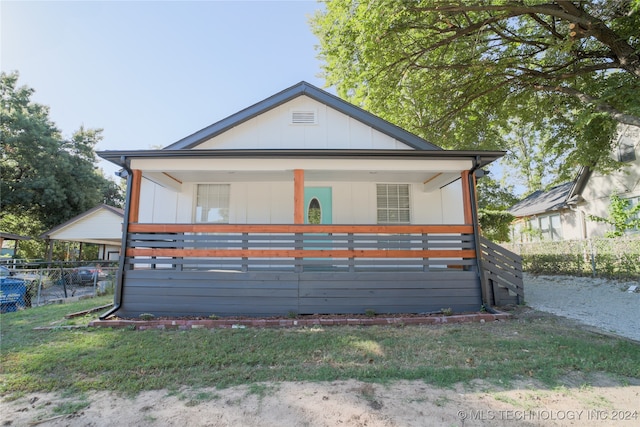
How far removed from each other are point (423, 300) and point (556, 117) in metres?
8.32

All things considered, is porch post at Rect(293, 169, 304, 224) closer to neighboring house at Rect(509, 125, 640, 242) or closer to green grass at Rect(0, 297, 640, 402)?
green grass at Rect(0, 297, 640, 402)

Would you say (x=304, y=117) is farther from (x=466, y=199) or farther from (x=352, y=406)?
(x=352, y=406)

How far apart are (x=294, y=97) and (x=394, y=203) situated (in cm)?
376

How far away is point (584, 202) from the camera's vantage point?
49.2 ft

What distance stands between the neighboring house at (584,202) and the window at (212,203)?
36.1 feet

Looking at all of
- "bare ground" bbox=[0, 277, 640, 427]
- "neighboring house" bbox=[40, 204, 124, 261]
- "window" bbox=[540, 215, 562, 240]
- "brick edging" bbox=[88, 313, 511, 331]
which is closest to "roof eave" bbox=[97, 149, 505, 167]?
"brick edging" bbox=[88, 313, 511, 331]

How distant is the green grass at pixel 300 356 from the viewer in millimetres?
3354

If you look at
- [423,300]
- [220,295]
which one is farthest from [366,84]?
[220,295]

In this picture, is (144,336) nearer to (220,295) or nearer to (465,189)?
(220,295)

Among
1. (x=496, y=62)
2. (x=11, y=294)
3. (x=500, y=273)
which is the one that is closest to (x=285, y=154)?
(x=500, y=273)

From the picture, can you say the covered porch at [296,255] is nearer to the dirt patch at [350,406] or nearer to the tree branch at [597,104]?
the dirt patch at [350,406]

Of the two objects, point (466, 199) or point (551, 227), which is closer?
point (466, 199)

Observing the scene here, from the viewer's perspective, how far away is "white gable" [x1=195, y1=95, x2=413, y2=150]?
8172 millimetres

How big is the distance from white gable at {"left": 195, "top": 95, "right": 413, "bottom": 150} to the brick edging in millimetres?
4287
